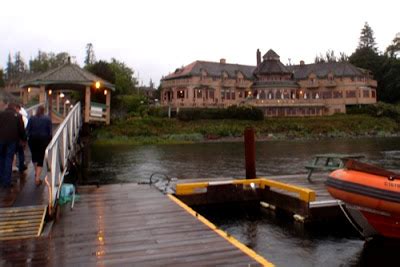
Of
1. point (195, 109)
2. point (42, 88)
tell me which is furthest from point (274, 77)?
point (42, 88)

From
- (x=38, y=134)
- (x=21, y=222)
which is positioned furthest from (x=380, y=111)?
(x=21, y=222)

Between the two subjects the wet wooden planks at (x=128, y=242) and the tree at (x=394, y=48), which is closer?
the wet wooden planks at (x=128, y=242)

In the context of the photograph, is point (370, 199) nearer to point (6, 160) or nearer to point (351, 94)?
point (6, 160)

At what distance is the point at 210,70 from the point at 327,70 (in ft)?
79.4

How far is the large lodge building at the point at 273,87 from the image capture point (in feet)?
245

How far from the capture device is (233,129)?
207 feet

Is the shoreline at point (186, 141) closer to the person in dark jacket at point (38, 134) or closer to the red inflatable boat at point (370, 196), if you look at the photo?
the person in dark jacket at point (38, 134)

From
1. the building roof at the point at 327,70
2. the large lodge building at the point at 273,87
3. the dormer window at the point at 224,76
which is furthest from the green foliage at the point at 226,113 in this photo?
the building roof at the point at 327,70

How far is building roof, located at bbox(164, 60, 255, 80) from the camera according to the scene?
74.6 meters

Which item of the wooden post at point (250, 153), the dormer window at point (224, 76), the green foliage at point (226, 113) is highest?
Answer: the dormer window at point (224, 76)

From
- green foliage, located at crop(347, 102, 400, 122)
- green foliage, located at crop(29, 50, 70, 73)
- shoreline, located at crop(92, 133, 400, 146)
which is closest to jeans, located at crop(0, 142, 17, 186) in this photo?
shoreline, located at crop(92, 133, 400, 146)

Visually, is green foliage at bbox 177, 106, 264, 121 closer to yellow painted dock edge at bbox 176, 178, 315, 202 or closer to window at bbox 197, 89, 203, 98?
window at bbox 197, 89, 203, 98

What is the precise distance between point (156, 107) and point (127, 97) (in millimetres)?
5412

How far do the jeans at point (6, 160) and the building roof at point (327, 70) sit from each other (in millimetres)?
77134
